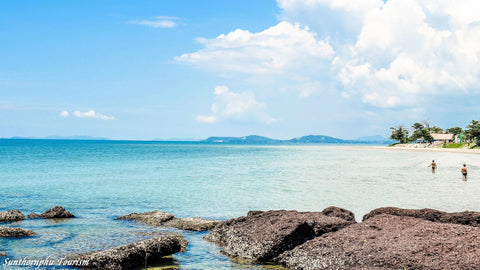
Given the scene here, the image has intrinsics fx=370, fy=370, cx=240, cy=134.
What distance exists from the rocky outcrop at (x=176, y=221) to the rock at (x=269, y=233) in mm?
1946

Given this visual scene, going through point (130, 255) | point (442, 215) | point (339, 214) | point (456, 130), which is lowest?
point (130, 255)

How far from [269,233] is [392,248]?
4.15 metres

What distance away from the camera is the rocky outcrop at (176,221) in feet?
55.7

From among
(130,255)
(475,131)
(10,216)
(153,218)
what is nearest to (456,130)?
(475,131)

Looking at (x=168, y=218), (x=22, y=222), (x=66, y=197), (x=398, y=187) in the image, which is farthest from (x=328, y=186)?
(x=22, y=222)

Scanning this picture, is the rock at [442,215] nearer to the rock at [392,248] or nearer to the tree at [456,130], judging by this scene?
the rock at [392,248]

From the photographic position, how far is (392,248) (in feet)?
34.3

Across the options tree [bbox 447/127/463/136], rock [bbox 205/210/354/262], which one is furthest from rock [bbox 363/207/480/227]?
tree [bbox 447/127/463/136]

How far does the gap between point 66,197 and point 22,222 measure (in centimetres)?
1013

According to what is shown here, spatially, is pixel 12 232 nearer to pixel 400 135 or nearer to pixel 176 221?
pixel 176 221

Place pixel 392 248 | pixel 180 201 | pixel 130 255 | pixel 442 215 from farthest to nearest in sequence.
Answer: pixel 180 201 → pixel 442 215 → pixel 130 255 → pixel 392 248

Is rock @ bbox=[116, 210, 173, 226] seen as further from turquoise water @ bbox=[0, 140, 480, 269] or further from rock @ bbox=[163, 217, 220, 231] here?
turquoise water @ bbox=[0, 140, 480, 269]

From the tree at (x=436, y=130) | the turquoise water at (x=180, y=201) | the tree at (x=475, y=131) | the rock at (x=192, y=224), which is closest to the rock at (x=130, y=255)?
the turquoise water at (x=180, y=201)

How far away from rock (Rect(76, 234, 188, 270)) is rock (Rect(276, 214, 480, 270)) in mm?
3875
